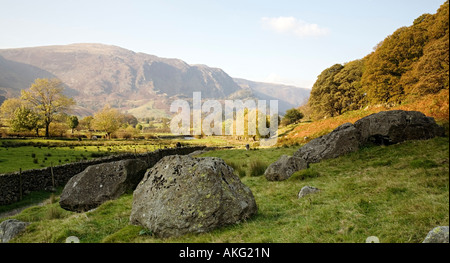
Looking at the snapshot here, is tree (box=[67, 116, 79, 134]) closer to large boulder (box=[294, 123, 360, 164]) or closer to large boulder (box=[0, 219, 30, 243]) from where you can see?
large boulder (box=[0, 219, 30, 243])

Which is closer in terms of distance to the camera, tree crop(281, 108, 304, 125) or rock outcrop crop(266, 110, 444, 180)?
rock outcrop crop(266, 110, 444, 180)

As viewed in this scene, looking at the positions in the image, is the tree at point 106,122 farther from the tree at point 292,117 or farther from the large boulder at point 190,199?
the large boulder at point 190,199

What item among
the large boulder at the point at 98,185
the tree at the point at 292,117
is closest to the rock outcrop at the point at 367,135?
the large boulder at the point at 98,185

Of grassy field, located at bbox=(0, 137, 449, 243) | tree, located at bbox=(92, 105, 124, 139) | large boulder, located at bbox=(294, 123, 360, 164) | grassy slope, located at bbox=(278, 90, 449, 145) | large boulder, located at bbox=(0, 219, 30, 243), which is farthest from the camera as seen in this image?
tree, located at bbox=(92, 105, 124, 139)

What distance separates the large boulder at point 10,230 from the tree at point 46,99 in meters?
67.6

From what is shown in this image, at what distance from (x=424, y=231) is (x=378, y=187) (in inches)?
172

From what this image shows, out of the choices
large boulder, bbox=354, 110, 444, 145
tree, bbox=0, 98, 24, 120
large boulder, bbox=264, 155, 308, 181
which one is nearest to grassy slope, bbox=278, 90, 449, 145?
large boulder, bbox=354, 110, 444, 145

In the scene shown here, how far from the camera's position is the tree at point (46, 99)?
67.6 m

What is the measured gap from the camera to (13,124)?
56.2 metres

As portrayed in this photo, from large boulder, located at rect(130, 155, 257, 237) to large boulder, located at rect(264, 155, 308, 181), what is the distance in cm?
701

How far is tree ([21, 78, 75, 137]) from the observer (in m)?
67.6

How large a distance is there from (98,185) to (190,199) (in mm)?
10814

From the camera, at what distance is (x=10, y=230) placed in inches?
346
